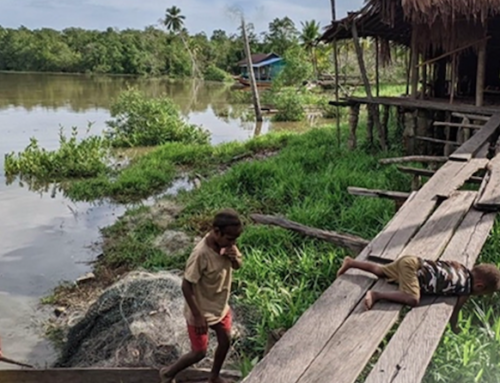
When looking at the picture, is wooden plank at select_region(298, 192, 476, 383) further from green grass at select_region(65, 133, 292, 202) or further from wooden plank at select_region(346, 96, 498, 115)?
green grass at select_region(65, 133, 292, 202)

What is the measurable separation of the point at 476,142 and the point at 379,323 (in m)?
4.74

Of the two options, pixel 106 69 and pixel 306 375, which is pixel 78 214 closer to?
pixel 306 375

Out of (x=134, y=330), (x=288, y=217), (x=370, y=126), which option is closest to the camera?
(x=134, y=330)

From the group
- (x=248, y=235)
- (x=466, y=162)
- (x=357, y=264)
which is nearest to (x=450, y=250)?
(x=357, y=264)

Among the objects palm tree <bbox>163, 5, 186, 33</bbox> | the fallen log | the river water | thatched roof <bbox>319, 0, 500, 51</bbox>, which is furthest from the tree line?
the fallen log

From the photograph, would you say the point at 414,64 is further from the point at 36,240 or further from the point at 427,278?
the point at 427,278

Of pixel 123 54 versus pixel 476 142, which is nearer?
pixel 476 142

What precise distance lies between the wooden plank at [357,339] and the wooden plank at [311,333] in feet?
0.12

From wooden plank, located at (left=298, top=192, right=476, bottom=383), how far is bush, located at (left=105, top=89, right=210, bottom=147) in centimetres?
1317

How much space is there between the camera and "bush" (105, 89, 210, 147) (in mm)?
16141

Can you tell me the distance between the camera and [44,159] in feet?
41.3

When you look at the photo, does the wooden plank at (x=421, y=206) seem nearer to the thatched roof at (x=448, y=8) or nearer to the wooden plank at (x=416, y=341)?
the wooden plank at (x=416, y=341)

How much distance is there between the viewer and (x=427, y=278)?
2719 millimetres

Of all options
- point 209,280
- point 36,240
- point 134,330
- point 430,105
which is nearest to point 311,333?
point 209,280
